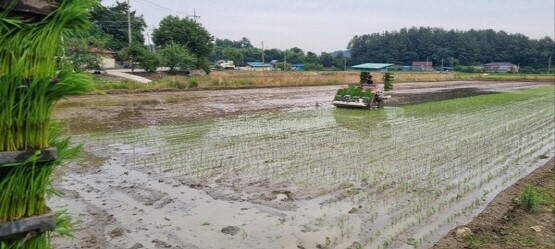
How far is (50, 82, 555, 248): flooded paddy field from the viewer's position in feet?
15.3

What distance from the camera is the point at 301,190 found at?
246 inches

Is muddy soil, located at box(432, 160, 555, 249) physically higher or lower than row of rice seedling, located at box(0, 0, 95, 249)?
lower

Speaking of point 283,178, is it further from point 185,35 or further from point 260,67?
point 260,67

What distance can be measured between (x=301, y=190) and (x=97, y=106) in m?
12.4

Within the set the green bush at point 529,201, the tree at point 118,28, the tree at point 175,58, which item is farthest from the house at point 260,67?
the green bush at point 529,201

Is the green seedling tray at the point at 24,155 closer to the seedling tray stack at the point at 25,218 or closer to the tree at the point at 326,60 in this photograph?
the seedling tray stack at the point at 25,218

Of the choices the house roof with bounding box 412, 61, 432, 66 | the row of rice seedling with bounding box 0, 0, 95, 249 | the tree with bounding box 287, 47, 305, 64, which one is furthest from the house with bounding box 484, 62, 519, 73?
A: the row of rice seedling with bounding box 0, 0, 95, 249

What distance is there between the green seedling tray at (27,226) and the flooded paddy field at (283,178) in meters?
2.57

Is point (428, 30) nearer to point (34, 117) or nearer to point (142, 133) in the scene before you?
point (142, 133)

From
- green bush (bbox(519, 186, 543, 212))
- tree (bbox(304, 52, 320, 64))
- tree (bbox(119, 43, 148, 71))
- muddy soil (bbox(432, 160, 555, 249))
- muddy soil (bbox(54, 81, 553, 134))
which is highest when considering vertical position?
tree (bbox(304, 52, 320, 64))

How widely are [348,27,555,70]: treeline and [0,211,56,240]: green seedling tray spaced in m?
102

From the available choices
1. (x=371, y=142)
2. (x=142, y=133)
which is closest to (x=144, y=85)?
(x=142, y=133)

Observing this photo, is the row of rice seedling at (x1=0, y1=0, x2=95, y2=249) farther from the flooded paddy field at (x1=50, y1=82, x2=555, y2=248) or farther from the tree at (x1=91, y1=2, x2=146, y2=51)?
the tree at (x1=91, y1=2, x2=146, y2=51)

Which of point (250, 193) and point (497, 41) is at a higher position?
point (497, 41)
